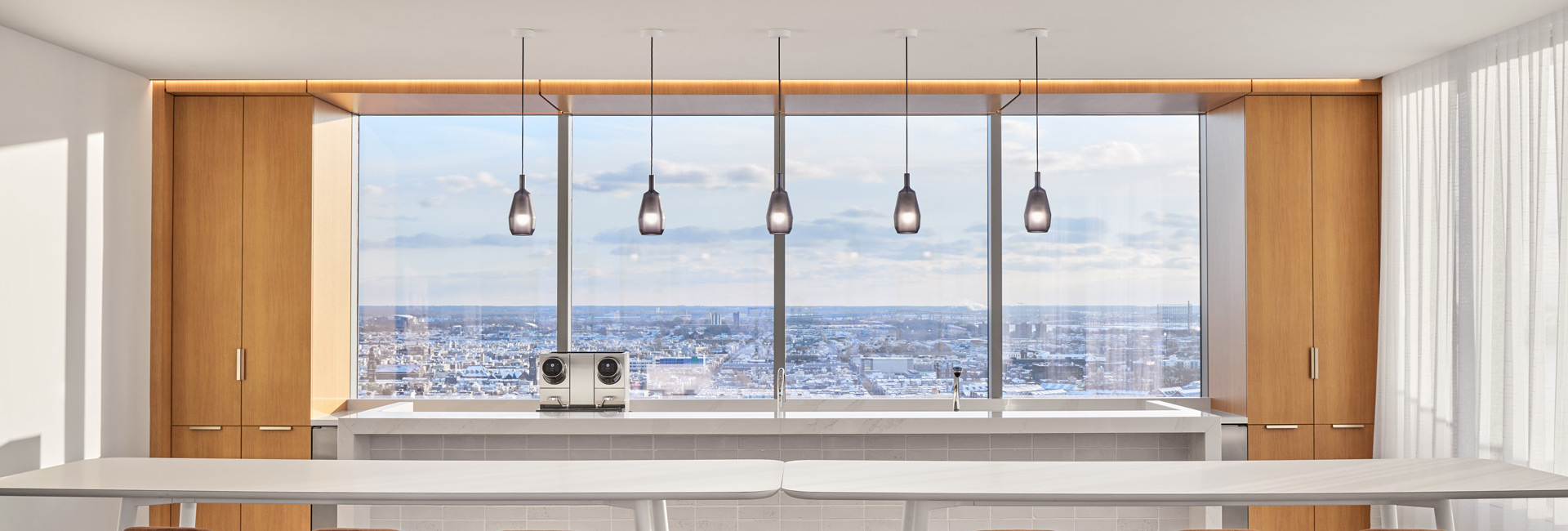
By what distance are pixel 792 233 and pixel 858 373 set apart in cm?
81

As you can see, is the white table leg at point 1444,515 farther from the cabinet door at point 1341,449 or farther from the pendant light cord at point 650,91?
the pendant light cord at point 650,91

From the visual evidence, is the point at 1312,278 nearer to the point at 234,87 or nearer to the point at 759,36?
the point at 759,36

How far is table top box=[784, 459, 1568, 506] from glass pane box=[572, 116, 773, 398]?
197 cm

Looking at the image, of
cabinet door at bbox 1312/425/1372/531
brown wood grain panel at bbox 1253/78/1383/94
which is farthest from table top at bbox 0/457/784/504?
brown wood grain panel at bbox 1253/78/1383/94

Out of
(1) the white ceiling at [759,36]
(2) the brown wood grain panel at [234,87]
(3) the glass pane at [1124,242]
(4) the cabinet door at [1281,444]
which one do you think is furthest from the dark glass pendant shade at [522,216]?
(4) the cabinet door at [1281,444]

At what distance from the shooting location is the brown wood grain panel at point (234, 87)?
415cm

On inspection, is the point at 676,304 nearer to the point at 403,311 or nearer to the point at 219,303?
the point at 403,311

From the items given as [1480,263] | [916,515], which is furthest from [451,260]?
[1480,263]

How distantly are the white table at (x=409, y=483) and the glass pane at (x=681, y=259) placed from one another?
188cm

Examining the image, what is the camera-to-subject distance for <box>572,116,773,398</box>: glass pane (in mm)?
4695

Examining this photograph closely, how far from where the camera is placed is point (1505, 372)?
3.34 m

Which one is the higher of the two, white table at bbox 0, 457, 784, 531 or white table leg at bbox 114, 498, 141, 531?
white table at bbox 0, 457, 784, 531

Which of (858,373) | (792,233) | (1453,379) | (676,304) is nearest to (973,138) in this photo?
(792,233)

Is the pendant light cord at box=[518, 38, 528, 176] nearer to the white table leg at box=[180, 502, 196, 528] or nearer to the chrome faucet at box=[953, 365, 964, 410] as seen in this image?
the white table leg at box=[180, 502, 196, 528]
